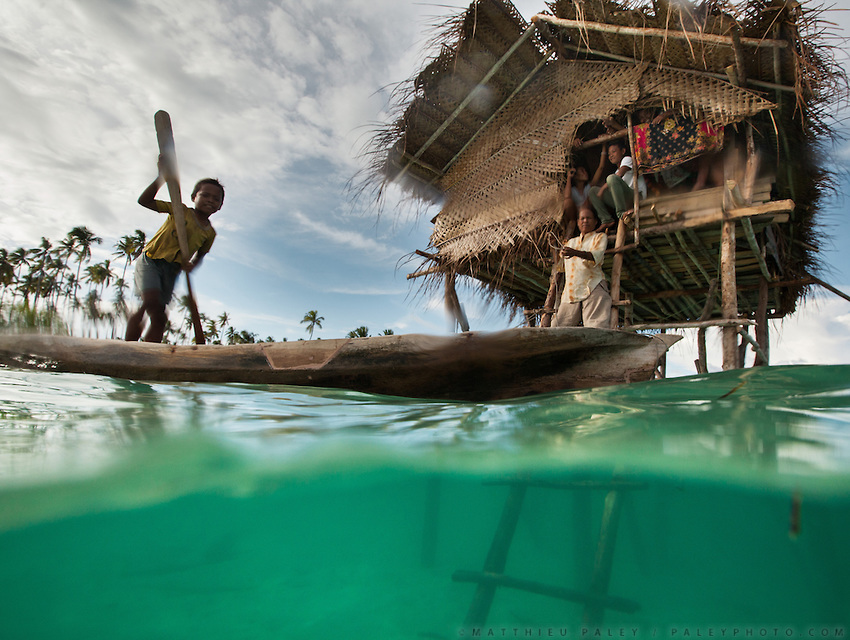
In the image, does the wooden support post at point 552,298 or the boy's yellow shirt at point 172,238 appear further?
the wooden support post at point 552,298

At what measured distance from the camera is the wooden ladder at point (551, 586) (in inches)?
65.1

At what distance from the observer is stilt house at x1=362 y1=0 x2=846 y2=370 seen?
5.07m

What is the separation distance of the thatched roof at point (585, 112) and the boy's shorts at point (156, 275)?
3.97 meters

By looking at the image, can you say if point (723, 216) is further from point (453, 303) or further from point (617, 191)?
point (453, 303)

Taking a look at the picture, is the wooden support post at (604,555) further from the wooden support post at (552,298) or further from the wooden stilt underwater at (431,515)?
the wooden support post at (552,298)

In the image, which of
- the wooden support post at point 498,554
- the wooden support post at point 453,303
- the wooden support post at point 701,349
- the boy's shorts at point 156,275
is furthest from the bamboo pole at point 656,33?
the wooden support post at point 701,349

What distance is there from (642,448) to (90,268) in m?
38.4

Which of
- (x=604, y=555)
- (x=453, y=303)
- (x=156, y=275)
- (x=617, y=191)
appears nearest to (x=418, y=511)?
(x=604, y=555)

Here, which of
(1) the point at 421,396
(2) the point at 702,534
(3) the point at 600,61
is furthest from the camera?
(3) the point at 600,61

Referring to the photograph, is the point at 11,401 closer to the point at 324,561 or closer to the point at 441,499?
the point at 324,561

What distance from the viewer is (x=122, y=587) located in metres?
1.93

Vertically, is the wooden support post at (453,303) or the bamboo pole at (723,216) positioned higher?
the bamboo pole at (723,216)

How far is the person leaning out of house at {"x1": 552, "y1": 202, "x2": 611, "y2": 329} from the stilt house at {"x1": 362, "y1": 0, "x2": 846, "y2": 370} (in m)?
0.58

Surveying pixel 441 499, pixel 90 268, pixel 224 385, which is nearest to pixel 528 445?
pixel 441 499
